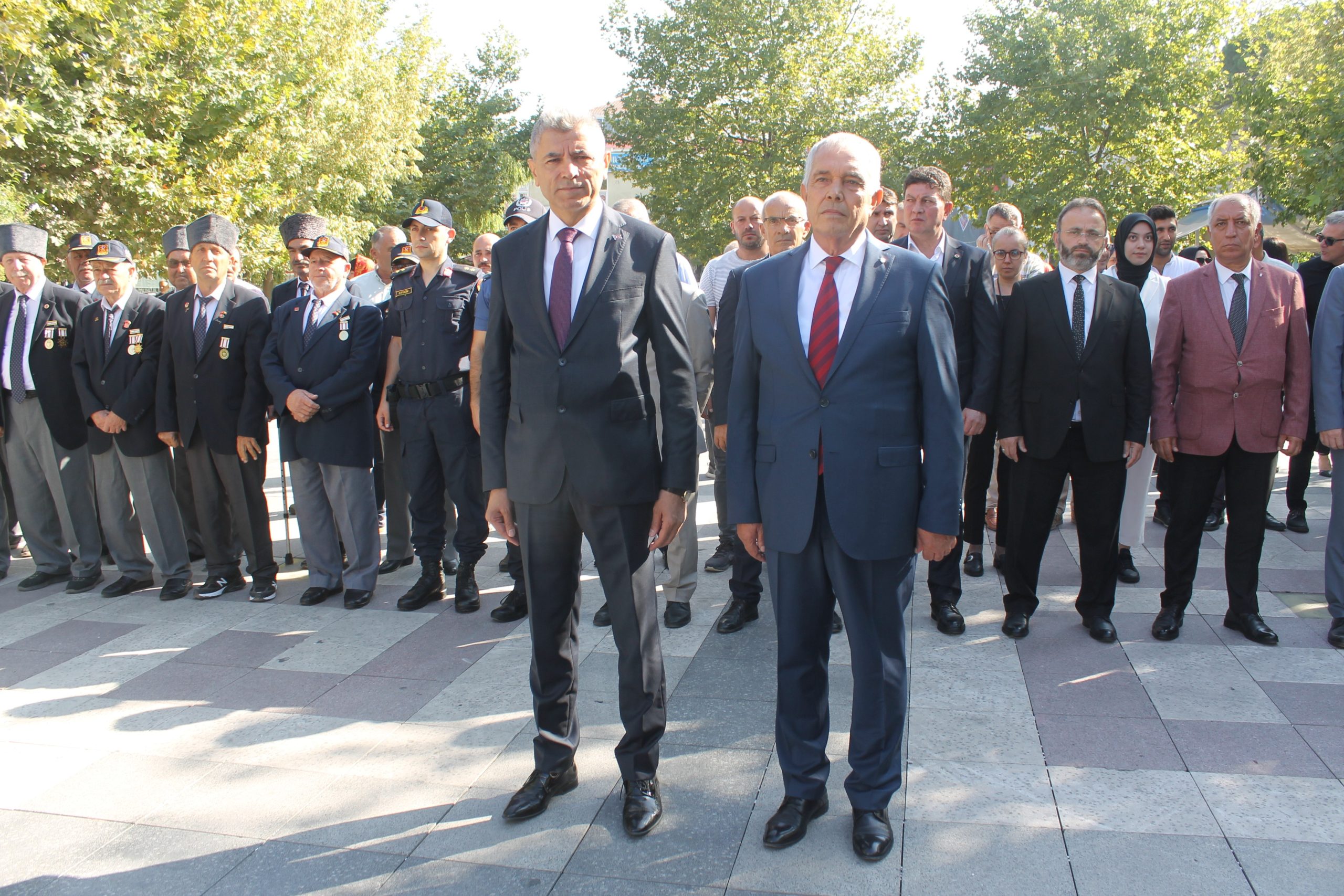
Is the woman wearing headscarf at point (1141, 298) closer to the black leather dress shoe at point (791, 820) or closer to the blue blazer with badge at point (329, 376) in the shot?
the black leather dress shoe at point (791, 820)

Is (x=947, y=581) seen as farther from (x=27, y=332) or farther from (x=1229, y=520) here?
(x=27, y=332)

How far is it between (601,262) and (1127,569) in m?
4.23

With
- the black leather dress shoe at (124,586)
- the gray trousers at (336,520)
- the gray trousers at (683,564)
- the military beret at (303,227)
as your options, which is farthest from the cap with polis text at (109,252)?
the gray trousers at (683,564)

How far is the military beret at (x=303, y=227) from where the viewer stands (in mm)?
5973

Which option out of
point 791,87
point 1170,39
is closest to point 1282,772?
point 1170,39

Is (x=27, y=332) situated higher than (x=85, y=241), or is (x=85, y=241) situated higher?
(x=85, y=241)

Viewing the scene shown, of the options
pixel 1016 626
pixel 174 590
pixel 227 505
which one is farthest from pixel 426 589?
pixel 1016 626

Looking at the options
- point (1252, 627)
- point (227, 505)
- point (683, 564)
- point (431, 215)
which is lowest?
point (1252, 627)

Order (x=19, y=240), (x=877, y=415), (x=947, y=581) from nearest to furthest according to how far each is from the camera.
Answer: (x=877, y=415), (x=947, y=581), (x=19, y=240)

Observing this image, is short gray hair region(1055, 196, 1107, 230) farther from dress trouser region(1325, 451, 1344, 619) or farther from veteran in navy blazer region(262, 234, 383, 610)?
veteran in navy blazer region(262, 234, 383, 610)

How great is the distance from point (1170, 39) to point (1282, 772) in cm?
2336

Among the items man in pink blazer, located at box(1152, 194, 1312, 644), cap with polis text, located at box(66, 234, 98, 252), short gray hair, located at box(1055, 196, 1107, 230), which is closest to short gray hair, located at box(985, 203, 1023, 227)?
short gray hair, located at box(1055, 196, 1107, 230)

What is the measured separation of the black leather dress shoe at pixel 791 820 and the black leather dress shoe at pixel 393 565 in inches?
159

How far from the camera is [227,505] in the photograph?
598cm
